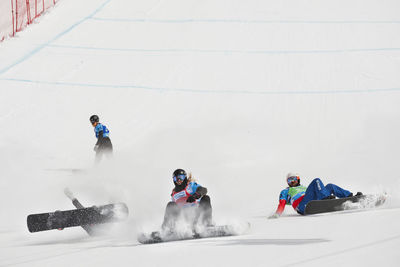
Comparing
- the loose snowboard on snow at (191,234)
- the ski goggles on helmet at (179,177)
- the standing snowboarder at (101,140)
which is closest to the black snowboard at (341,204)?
the loose snowboard on snow at (191,234)

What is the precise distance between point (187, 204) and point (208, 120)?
23.8 feet

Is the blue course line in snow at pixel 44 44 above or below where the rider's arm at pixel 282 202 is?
above

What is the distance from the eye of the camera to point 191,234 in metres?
5.18

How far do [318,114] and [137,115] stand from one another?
4058 mm

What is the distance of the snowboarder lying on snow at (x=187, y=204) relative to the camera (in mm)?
5160

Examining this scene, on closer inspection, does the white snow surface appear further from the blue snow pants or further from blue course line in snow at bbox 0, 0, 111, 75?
the blue snow pants

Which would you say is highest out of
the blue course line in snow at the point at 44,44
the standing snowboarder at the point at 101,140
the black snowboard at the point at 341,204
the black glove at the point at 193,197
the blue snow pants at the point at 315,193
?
the blue course line in snow at the point at 44,44

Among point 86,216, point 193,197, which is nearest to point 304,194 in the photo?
point 193,197

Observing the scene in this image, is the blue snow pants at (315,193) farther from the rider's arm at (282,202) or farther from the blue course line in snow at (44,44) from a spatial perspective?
the blue course line in snow at (44,44)

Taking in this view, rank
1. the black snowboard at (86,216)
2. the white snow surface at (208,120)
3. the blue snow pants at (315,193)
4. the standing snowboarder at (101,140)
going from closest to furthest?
the white snow surface at (208,120)
the black snowboard at (86,216)
the blue snow pants at (315,193)
the standing snowboarder at (101,140)

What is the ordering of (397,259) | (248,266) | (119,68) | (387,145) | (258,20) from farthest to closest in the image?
1. (258,20)
2. (119,68)
3. (387,145)
4. (248,266)
5. (397,259)

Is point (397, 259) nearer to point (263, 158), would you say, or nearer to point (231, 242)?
point (231, 242)

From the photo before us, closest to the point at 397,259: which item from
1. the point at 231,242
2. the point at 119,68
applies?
the point at 231,242

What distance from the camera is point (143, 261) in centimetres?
425
